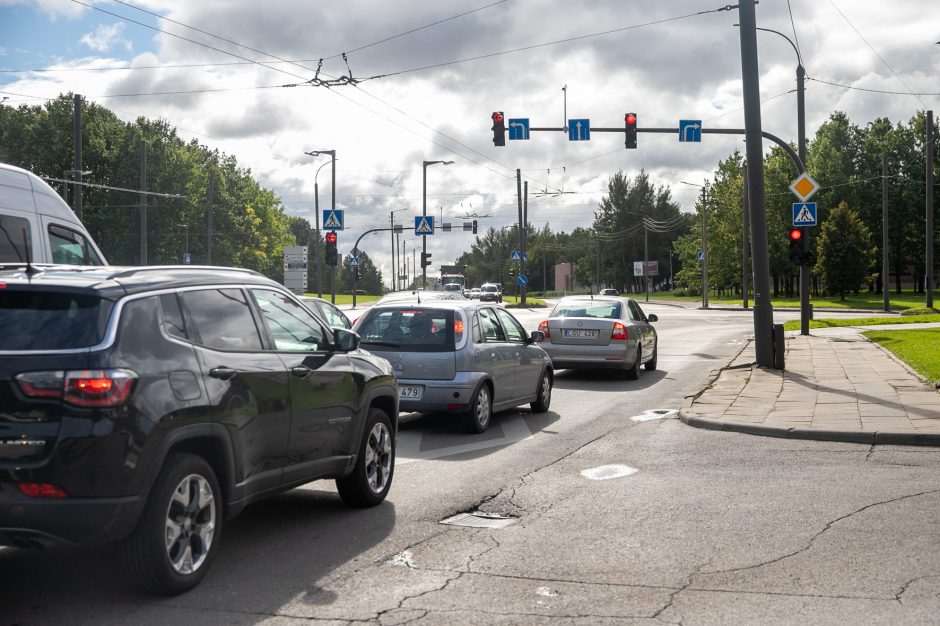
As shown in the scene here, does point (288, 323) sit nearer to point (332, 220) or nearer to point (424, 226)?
point (332, 220)

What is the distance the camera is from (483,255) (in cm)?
19200

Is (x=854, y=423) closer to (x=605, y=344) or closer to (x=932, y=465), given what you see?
(x=932, y=465)

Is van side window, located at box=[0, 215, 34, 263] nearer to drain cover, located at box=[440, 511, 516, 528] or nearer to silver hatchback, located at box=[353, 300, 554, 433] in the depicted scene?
silver hatchback, located at box=[353, 300, 554, 433]

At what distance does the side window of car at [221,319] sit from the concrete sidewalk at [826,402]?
6.99m

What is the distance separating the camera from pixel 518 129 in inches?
1107

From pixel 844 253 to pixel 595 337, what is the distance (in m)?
66.0

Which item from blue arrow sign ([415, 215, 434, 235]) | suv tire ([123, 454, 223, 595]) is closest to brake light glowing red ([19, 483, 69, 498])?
suv tire ([123, 454, 223, 595])

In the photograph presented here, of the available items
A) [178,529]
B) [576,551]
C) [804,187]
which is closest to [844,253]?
[804,187]

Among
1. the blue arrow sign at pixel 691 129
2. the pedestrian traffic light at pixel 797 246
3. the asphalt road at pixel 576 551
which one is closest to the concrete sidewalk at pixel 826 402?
the asphalt road at pixel 576 551

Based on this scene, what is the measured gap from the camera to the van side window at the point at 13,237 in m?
9.33

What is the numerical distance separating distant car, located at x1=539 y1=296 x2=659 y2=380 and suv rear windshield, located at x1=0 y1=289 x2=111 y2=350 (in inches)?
538

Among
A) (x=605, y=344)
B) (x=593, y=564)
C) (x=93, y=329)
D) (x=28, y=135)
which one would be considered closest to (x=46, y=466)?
(x=93, y=329)

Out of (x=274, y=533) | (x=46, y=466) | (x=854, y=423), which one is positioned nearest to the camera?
(x=46, y=466)

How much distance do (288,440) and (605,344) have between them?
1235 cm
